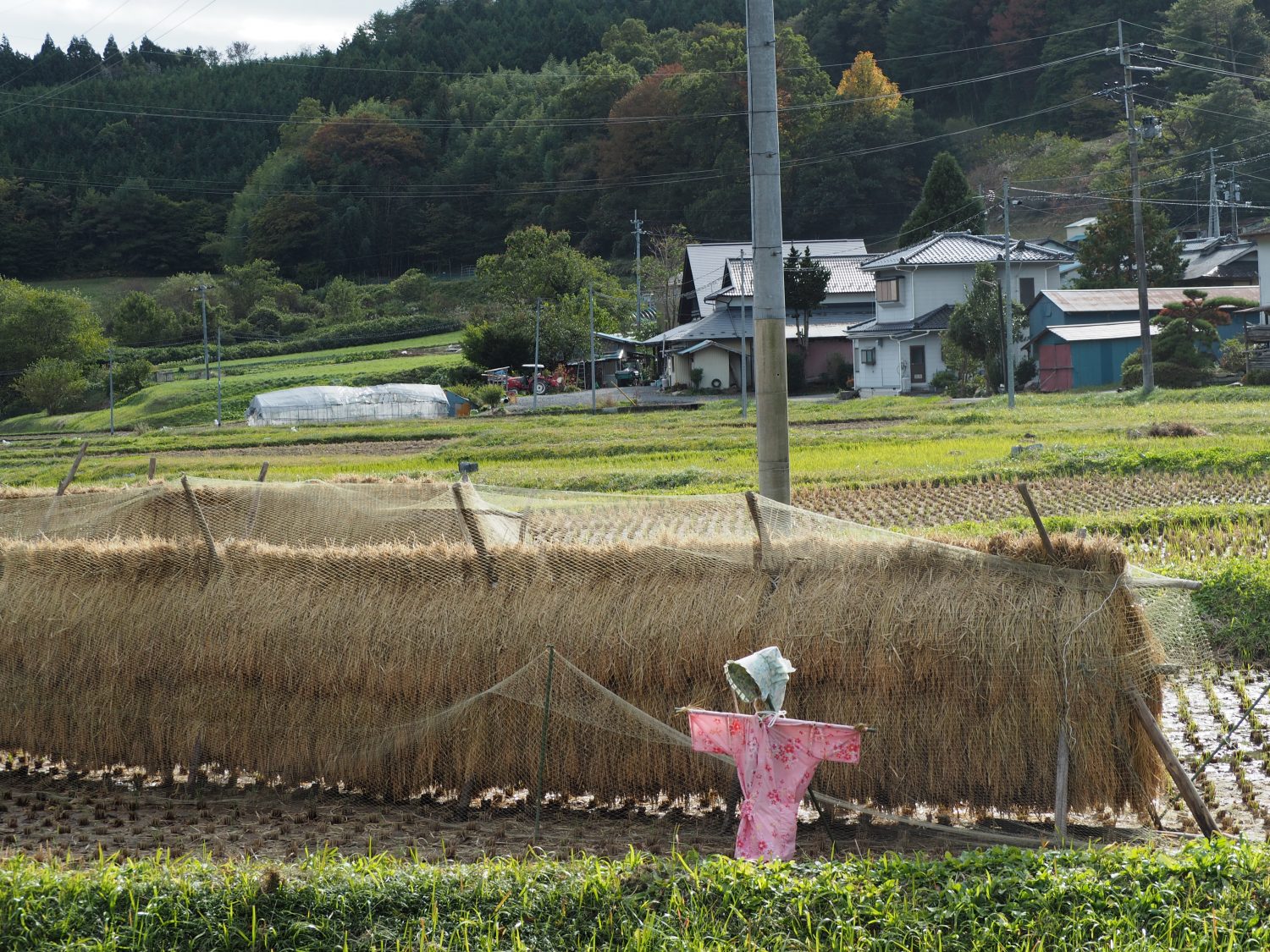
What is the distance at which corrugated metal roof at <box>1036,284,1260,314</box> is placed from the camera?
43969mm

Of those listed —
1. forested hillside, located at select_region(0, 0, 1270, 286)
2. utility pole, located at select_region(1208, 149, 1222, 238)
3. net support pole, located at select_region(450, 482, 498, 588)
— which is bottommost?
net support pole, located at select_region(450, 482, 498, 588)

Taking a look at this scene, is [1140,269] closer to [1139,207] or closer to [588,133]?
[1139,207]

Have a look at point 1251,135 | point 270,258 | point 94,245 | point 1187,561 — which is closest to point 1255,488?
point 1187,561

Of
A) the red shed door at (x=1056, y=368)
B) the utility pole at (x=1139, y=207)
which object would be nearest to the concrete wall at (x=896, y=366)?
the red shed door at (x=1056, y=368)

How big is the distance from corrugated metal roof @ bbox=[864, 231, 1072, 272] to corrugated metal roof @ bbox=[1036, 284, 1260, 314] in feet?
9.33

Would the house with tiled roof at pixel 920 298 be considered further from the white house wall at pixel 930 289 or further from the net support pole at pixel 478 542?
the net support pole at pixel 478 542

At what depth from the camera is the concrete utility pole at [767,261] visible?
8.77m

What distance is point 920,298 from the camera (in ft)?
154

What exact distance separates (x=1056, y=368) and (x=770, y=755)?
129 feet

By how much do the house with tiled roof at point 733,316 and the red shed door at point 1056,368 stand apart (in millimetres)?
8216

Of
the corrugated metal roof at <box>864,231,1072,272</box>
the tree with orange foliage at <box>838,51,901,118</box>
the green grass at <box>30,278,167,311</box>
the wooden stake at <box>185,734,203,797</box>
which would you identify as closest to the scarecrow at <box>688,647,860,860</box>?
the wooden stake at <box>185,734,203,797</box>

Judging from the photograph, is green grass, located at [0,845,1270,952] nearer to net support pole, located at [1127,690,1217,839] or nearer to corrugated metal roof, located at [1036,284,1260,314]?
net support pole, located at [1127,690,1217,839]

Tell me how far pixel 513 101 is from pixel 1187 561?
89624mm

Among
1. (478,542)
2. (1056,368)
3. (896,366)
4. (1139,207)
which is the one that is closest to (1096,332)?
(1056,368)
